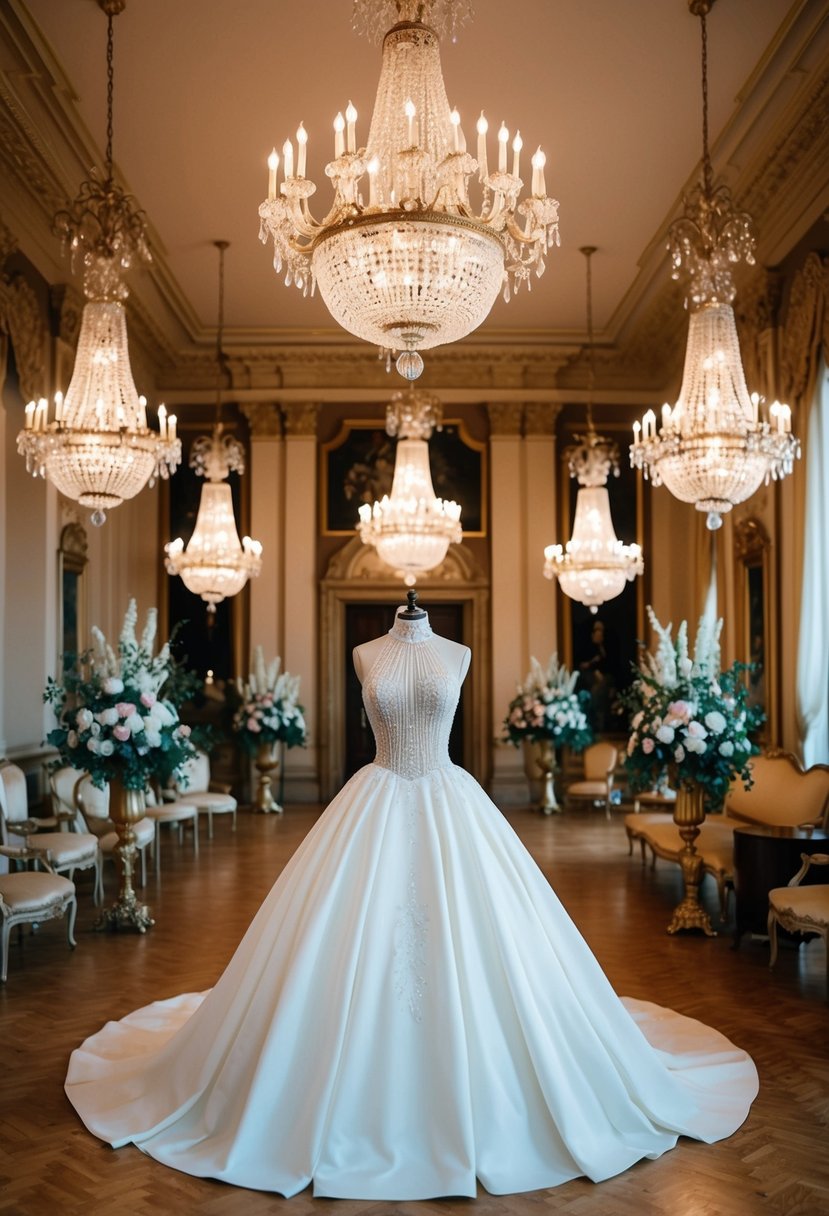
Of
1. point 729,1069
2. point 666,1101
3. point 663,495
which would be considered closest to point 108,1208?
point 666,1101

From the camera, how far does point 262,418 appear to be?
1362cm

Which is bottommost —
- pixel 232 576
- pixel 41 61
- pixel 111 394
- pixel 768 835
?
pixel 768 835

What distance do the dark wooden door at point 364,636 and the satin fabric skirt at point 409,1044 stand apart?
379 inches

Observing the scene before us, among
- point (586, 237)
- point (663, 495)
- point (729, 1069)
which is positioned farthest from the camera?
point (663, 495)

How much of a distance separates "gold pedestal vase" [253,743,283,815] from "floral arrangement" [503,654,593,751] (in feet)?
9.20

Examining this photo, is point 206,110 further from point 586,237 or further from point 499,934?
point 499,934

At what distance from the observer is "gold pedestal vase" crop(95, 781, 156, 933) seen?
6824 mm

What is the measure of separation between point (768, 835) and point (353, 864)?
138 inches

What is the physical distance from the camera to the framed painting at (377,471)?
536 inches

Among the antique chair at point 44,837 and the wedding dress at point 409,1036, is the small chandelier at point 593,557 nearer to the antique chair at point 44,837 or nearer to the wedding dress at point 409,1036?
the antique chair at point 44,837

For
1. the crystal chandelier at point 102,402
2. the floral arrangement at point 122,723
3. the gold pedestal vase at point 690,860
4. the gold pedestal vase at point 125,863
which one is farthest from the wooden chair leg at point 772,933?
the crystal chandelier at point 102,402

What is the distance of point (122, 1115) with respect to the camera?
3805 mm

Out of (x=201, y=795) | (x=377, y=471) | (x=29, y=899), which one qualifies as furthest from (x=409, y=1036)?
(x=377, y=471)

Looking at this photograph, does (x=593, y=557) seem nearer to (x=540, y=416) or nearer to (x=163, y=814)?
(x=540, y=416)
